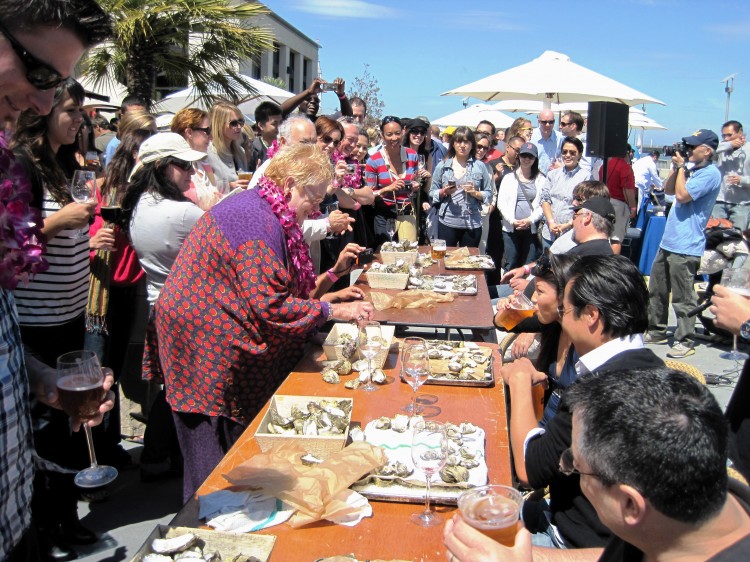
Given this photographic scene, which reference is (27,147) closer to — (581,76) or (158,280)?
(158,280)

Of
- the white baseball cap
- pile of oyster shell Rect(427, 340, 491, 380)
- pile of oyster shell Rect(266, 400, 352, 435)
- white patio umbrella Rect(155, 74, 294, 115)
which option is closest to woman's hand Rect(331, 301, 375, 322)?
pile of oyster shell Rect(427, 340, 491, 380)

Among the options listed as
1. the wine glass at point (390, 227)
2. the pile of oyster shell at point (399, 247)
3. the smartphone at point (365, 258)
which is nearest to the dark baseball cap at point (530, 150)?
the wine glass at point (390, 227)

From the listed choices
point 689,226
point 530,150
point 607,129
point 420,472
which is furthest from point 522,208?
point 420,472

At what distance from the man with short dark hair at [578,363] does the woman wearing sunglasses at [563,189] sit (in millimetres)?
4636

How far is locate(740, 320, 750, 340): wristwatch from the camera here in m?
2.39

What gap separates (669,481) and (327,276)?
8.31ft

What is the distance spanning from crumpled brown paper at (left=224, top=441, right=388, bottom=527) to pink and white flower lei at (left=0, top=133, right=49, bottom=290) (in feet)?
2.60

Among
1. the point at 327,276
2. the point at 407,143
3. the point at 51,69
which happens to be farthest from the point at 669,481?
the point at 407,143

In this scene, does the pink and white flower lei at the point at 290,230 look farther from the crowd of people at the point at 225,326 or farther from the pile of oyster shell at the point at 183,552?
the pile of oyster shell at the point at 183,552

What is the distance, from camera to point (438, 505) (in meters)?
1.82

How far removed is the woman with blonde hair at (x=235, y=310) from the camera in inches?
99.0

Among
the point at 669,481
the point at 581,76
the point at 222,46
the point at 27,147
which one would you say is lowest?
the point at 669,481

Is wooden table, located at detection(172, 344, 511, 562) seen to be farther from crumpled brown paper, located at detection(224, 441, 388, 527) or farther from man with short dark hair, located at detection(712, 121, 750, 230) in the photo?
man with short dark hair, located at detection(712, 121, 750, 230)

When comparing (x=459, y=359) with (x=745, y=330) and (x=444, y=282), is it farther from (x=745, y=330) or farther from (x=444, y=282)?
(x=444, y=282)
